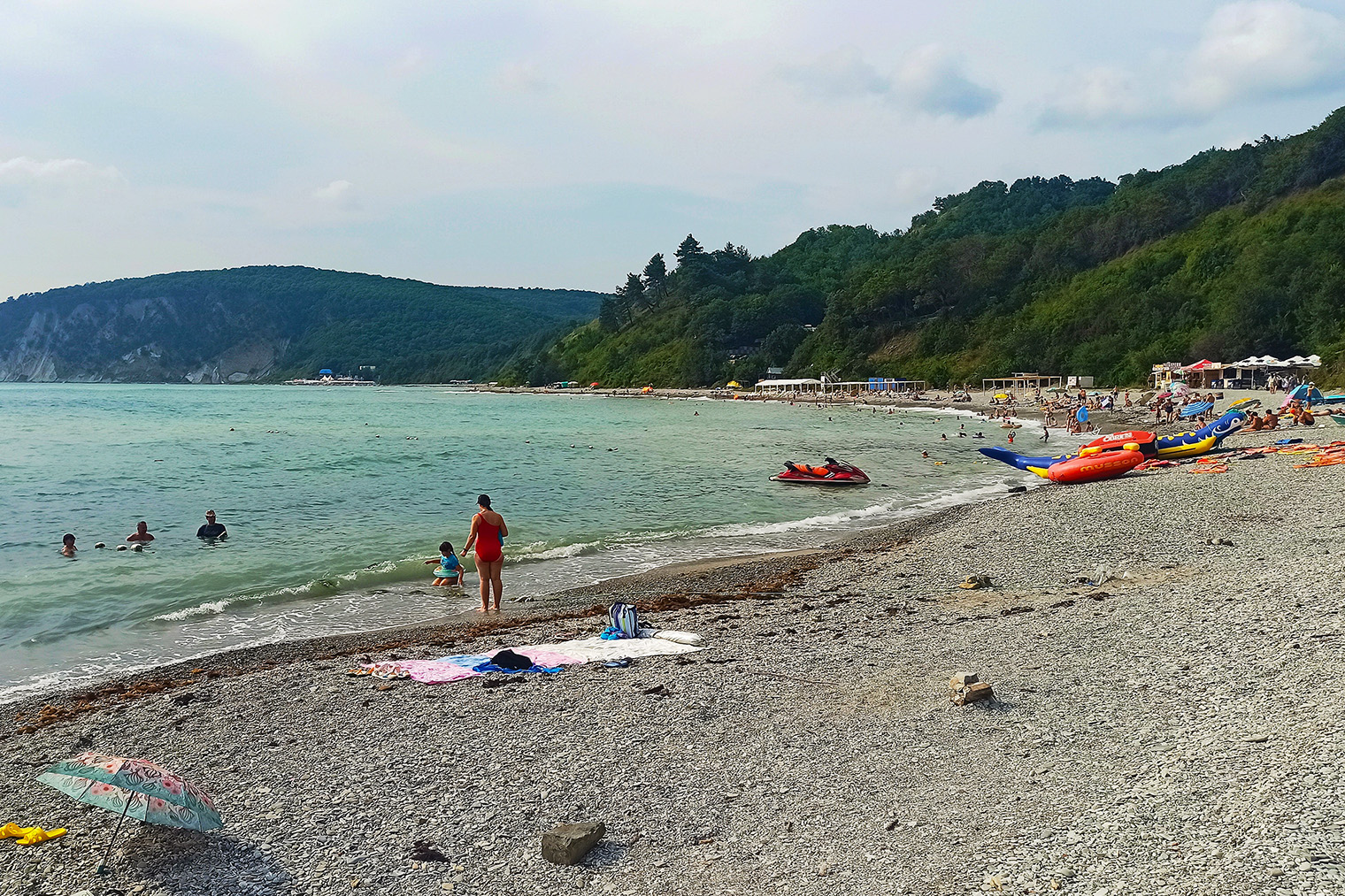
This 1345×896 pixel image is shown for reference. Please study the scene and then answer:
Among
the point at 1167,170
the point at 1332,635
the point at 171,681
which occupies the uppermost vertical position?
the point at 1167,170

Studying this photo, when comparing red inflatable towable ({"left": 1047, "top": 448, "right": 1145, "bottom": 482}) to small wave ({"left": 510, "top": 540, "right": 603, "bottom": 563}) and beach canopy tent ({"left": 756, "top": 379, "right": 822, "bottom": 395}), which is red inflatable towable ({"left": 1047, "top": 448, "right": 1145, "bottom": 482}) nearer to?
→ small wave ({"left": 510, "top": 540, "right": 603, "bottom": 563})

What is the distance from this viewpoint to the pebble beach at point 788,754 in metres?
4.94

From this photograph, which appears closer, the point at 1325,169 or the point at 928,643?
the point at 928,643

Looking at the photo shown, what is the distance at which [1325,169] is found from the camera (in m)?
80.2

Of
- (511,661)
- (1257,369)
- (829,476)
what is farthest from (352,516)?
(1257,369)

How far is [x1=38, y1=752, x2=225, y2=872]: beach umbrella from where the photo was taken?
17.2 feet

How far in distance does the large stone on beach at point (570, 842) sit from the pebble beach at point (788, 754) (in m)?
0.06

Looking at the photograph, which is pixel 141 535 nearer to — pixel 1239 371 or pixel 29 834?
pixel 29 834

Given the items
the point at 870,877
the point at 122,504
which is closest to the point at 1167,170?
the point at 122,504

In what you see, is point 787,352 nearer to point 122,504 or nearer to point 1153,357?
point 1153,357

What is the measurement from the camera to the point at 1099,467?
75.8 feet

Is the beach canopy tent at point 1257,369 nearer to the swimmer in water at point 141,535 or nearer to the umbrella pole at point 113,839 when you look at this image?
the swimmer in water at point 141,535

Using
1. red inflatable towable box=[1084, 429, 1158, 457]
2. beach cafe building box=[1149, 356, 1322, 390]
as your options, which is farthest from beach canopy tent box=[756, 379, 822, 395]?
red inflatable towable box=[1084, 429, 1158, 457]

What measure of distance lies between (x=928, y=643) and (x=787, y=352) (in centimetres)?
11192
